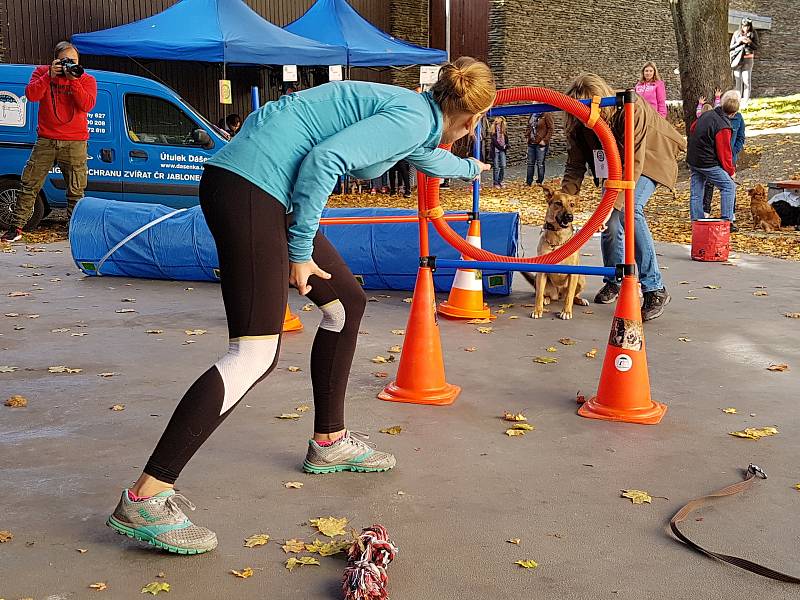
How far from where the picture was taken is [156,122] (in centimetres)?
1244

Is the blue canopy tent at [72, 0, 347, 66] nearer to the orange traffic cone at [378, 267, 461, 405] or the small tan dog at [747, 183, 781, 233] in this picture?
the small tan dog at [747, 183, 781, 233]

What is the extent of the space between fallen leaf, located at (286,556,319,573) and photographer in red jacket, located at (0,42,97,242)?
29.7 ft

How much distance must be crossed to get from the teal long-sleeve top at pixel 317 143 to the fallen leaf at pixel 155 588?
1.16 metres

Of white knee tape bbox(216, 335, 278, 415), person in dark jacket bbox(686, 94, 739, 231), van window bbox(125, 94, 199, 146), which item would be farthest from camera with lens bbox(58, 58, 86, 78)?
white knee tape bbox(216, 335, 278, 415)

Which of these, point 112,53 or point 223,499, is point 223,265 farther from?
point 112,53

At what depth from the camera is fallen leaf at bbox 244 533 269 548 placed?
3.28 metres

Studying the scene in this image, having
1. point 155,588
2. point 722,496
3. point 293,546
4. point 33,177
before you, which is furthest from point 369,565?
point 33,177

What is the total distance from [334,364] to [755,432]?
2.24 meters

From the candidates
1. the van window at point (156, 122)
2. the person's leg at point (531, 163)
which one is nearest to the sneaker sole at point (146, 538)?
the van window at point (156, 122)

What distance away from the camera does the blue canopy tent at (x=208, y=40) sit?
16.6m

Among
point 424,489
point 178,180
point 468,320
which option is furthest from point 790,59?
point 424,489

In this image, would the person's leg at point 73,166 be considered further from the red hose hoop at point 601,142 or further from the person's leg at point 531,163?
the person's leg at point 531,163

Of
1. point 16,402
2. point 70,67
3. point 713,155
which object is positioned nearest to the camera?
point 16,402

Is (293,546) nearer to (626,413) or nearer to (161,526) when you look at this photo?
(161,526)
